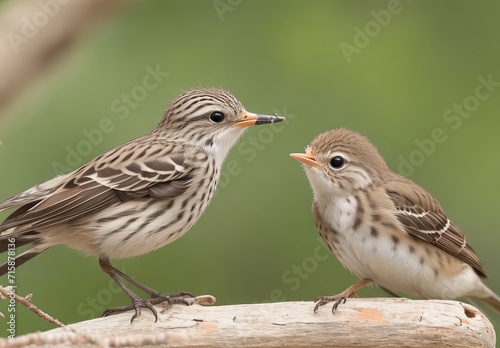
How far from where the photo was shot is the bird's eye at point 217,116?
522 cm

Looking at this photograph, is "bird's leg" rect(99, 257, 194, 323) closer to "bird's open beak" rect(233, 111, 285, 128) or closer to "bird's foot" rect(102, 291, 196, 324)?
"bird's foot" rect(102, 291, 196, 324)

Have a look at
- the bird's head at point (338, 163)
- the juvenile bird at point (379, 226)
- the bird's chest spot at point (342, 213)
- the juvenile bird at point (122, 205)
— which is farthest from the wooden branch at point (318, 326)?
the bird's head at point (338, 163)

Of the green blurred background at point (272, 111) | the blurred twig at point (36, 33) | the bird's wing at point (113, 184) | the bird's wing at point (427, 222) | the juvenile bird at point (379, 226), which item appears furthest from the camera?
the green blurred background at point (272, 111)

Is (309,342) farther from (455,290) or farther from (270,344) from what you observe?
(455,290)

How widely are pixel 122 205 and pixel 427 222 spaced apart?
66.1 inches

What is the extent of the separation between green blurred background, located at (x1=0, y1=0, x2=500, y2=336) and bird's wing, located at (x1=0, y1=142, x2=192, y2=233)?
0.65 m

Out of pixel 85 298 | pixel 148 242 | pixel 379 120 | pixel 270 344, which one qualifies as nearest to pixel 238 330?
pixel 270 344

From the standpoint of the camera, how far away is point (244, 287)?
5.75 meters

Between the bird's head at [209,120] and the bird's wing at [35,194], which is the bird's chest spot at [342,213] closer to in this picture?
the bird's head at [209,120]

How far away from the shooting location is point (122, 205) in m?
4.64

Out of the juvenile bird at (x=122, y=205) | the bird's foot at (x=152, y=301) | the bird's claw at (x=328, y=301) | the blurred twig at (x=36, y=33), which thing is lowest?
the bird's claw at (x=328, y=301)

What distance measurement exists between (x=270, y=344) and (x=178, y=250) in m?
1.61

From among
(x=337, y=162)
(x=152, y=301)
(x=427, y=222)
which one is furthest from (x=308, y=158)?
(x=152, y=301)

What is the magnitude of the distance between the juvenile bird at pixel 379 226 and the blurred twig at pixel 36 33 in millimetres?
1848
